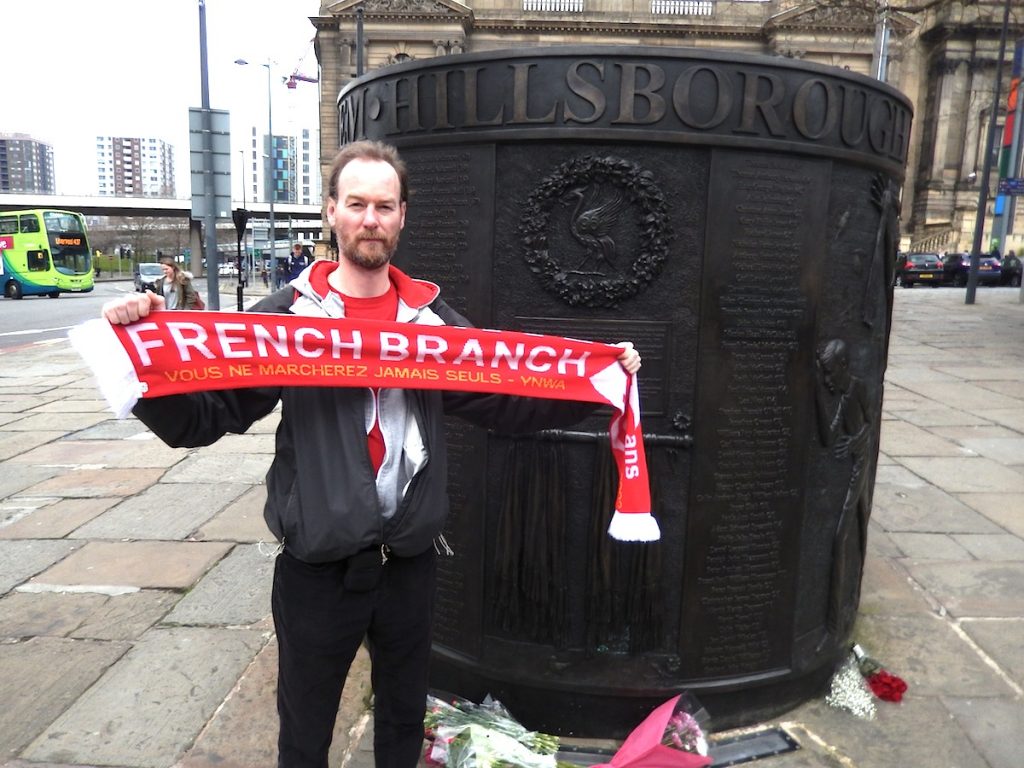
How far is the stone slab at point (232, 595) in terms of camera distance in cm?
402

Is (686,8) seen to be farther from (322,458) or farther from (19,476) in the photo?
(322,458)

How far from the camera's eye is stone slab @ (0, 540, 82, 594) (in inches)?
176

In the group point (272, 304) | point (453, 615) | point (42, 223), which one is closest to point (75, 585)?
point (453, 615)

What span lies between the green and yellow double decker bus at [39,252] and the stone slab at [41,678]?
35902 mm

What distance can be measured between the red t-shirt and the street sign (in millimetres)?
28747

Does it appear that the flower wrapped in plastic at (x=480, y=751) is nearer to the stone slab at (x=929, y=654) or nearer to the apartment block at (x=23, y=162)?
the stone slab at (x=929, y=654)

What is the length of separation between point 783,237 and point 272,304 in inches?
71.1

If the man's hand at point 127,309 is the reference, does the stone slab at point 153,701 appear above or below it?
below

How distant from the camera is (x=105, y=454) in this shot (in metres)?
7.37

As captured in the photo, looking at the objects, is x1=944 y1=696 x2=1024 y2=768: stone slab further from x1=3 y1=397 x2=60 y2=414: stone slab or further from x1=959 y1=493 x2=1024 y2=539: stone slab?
x1=3 y1=397 x2=60 y2=414: stone slab

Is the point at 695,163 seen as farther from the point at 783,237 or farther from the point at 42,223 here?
the point at 42,223

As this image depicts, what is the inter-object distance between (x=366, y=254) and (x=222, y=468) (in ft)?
17.8

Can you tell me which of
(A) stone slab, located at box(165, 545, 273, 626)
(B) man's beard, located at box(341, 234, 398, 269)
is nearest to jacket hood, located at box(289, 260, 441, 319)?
(B) man's beard, located at box(341, 234, 398, 269)

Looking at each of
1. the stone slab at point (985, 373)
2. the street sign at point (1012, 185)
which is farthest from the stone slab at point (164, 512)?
the street sign at point (1012, 185)
